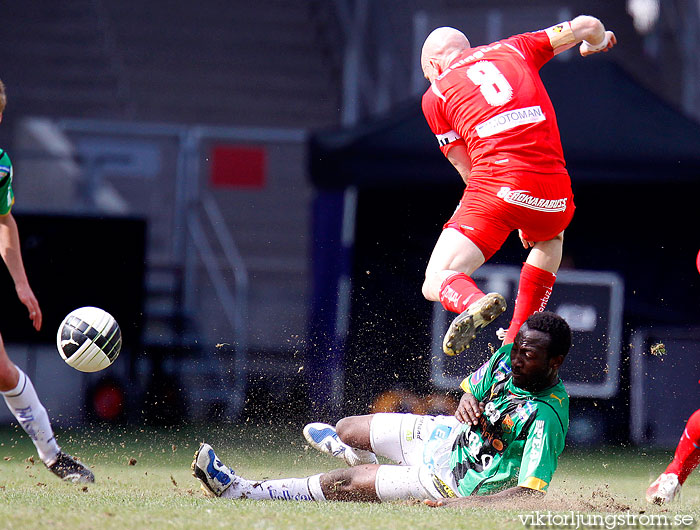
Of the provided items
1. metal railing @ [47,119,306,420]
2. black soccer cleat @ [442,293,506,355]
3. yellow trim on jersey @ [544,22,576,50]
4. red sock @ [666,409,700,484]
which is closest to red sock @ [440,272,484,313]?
black soccer cleat @ [442,293,506,355]

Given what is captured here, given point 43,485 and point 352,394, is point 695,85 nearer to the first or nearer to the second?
point 352,394

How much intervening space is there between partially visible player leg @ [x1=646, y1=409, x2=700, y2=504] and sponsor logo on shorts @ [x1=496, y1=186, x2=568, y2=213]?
1381mm

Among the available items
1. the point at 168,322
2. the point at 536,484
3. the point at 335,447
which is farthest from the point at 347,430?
the point at 168,322

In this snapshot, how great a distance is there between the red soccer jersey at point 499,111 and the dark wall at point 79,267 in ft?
14.2

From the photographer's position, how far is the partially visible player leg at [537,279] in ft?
16.0

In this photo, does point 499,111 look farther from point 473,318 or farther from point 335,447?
point 335,447

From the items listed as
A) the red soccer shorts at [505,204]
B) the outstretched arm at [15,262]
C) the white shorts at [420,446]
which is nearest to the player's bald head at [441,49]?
the red soccer shorts at [505,204]

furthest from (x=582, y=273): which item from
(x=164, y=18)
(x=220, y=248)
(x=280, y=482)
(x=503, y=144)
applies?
(x=164, y=18)

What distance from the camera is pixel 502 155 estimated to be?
4562mm

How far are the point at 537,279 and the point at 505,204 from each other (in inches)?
22.1

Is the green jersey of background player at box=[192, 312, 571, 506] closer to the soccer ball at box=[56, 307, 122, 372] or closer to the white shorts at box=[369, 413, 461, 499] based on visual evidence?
the white shorts at box=[369, 413, 461, 499]

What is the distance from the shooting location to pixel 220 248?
37.6ft

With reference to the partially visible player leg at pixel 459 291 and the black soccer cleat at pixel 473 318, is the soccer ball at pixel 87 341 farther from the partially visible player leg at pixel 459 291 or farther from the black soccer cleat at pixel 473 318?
the black soccer cleat at pixel 473 318

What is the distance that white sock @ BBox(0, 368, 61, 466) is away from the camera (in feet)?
16.4
